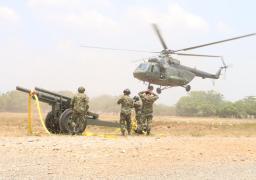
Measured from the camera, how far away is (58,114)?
1797cm

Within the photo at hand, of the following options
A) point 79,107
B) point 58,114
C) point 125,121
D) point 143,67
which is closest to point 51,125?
point 58,114

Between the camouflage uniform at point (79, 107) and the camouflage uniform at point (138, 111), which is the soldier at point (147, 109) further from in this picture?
the camouflage uniform at point (79, 107)

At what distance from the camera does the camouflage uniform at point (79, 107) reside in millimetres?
17078

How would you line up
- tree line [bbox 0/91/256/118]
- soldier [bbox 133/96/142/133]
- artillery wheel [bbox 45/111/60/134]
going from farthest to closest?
tree line [bbox 0/91/256/118]
soldier [bbox 133/96/142/133]
artillery wheel [bbox 45/111/60/134]

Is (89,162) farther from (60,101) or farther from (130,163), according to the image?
(60,101)

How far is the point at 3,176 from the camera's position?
8.70m

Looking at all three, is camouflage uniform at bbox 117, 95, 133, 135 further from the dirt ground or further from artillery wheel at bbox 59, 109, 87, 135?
the dirt ground

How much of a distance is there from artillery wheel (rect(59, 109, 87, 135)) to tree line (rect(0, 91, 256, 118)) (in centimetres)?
4276

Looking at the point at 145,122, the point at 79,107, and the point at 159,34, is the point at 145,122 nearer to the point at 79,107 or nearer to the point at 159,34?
the point at 79,107

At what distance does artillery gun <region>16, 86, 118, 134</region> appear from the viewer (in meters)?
17.4

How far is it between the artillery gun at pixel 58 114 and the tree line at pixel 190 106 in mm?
42497

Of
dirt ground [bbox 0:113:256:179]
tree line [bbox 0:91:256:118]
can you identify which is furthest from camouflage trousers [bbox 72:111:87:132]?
tree line [bbox 0:91:256:118]

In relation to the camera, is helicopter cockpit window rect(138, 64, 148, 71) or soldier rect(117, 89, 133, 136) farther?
helicopter cockpit window rect(138, 64, 148, 71)

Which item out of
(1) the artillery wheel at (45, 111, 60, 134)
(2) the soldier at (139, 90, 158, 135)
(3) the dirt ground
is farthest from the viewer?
(2) the soldier at (139, 90, 158, 135)
